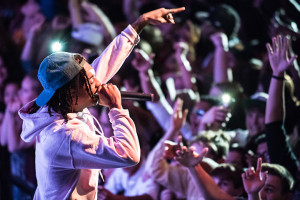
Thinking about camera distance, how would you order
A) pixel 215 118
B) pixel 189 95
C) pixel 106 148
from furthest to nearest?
pixel 189 95 → pixel 215 118 → pixel 106 148

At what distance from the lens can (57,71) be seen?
80.9 inches

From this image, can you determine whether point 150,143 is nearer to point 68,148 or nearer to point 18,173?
point 18,173

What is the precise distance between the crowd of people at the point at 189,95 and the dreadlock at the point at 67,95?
0.25 metres

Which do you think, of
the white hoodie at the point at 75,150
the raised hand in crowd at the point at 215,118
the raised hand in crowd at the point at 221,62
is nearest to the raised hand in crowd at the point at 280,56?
the raised hand in crowd at the point at 215,118

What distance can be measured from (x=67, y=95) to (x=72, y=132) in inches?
7.5

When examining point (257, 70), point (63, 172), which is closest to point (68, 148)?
point (63, 172)

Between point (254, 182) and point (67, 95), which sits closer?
point (67, 95)

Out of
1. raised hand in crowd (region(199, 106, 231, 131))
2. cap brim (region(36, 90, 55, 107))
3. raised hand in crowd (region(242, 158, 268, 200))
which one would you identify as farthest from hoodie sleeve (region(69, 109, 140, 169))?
raised hand in crowd (region(199, 106, 231, 131))

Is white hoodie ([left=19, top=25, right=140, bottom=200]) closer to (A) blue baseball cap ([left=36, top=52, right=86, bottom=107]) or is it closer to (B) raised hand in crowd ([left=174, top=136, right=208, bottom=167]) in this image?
(A) blue baseball cap ([left=36, top=52, right=86, bottom=107])

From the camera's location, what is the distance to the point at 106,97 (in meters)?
2.11

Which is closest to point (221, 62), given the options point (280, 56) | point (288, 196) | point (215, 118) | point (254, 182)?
point (215, 118)

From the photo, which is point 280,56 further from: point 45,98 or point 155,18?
point 45,98

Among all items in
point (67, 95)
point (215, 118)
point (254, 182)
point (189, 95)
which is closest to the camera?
point (67, 95)

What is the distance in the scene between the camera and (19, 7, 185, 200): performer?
2.02 meters
